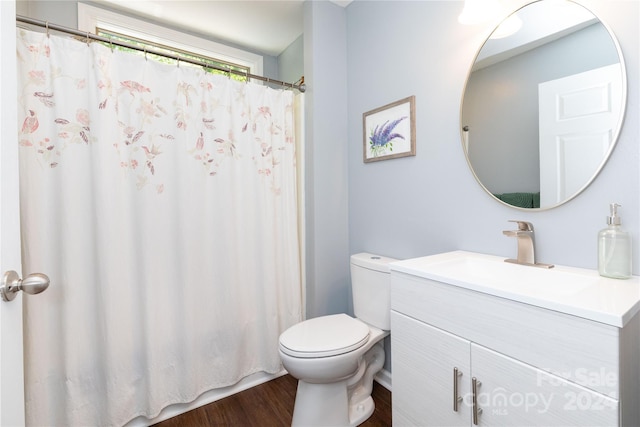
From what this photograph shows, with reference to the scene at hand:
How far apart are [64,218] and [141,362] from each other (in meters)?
0.79

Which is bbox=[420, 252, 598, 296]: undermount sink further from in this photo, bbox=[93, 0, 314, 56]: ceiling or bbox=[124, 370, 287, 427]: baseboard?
bbox=[93, 0, 314, 56]: ceiling

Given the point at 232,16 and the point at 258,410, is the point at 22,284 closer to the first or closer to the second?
the point at 258,410

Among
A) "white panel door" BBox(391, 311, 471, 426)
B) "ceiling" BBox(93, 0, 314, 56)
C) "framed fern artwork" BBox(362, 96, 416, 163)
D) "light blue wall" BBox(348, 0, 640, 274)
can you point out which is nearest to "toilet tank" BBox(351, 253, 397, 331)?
"light blue wall" BBox(348, 0, 640, 274)

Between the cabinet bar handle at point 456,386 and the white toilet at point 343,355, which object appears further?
the white toilet at point 343,355

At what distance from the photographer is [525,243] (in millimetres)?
1143

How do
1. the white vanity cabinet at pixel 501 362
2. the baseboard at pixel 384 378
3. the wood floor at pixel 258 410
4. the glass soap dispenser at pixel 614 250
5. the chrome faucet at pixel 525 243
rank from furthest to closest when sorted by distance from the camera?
1. the baseboard at pixel 384 378
2. the wood floor at pixel 258 410
3. the chrome faucet at pixel 525 243
4. the glass soap dispenser at pixel 614 250
5. the white vanity cabinet at pixel 501 362

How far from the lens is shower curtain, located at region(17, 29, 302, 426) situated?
50.7 inches

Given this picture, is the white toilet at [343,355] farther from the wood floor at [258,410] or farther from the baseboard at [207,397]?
the baseboard at [207,397]

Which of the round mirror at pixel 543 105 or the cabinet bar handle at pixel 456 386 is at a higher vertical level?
the round mirror at pixel 543 105

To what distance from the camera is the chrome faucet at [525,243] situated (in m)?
1.13

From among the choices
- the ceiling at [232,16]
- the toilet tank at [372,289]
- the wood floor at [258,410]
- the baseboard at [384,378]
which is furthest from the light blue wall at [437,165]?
the wood floor at [258,410]

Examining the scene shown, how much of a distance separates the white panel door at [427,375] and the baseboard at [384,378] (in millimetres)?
572

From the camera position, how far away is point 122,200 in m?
1.44

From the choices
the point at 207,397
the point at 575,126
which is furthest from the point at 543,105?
the point at 207,397
